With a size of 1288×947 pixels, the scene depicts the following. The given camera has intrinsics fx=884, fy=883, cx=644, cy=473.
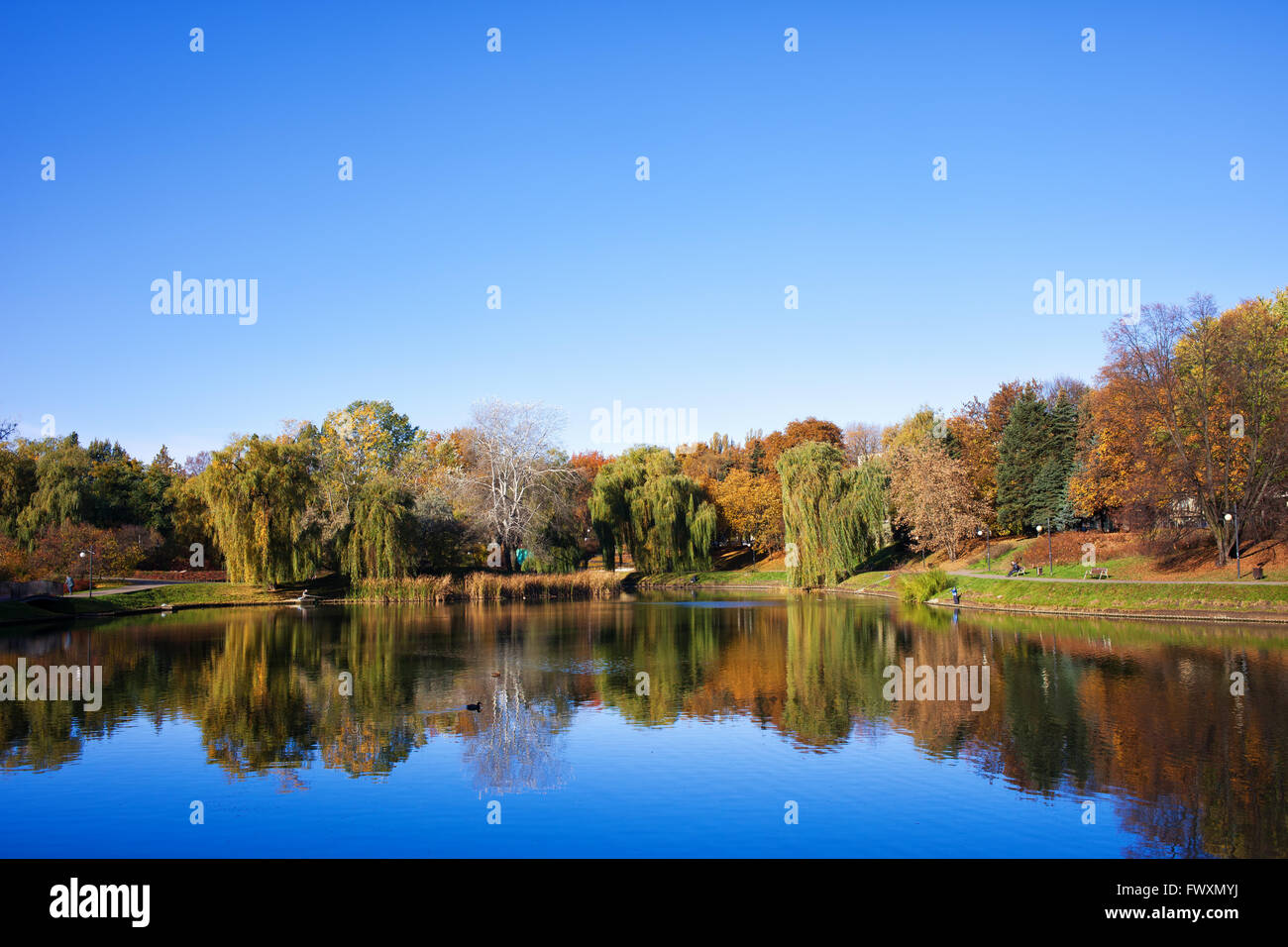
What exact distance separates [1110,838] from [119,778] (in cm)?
1483

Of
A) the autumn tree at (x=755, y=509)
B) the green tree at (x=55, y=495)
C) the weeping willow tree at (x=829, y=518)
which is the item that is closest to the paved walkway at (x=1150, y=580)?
the weeping willow tree at (x=829, y=518)

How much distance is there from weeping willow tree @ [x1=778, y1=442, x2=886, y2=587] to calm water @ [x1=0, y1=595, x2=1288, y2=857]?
2755cm

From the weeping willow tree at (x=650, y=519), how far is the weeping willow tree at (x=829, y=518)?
27.6 feet

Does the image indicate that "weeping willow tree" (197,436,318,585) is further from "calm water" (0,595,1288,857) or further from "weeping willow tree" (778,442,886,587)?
"weeping willow tree" (778,442,886,587)

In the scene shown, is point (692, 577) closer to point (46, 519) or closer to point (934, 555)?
point (934, 555)

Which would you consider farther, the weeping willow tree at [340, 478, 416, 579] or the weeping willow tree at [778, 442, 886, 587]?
the weeping willow tree at [778, 442, 886, 587]

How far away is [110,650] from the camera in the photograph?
1182 inches

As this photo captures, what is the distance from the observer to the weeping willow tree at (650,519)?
65.8 metres

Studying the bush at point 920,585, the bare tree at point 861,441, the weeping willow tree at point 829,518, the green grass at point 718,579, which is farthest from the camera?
the bare tree at point 861,441

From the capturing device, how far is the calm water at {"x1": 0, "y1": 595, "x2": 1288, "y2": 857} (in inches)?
458

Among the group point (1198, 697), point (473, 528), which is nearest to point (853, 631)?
point (1198, 697)

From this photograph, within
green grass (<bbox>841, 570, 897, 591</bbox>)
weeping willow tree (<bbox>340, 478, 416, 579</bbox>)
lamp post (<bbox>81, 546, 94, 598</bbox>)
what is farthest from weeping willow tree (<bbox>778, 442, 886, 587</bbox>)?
lamp post (<bbox>81, 546, 94, 598</bbox>)

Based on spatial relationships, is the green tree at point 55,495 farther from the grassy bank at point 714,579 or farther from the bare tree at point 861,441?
the bare tree at point 861,441

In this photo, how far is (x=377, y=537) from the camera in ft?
174
